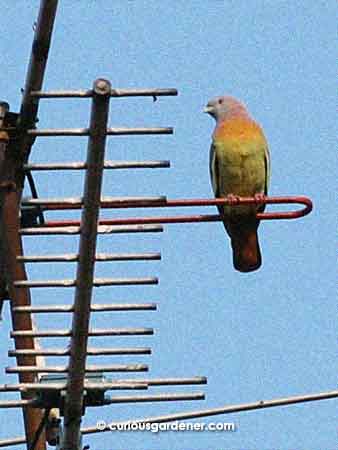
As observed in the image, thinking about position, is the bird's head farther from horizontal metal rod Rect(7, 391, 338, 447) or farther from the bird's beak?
horizontal metal rod Rect(7, 391, 338, 447)

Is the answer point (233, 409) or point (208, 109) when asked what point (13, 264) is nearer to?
point (233, 409)

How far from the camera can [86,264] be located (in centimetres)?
338

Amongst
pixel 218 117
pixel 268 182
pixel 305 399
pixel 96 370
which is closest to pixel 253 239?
pixel 268 182

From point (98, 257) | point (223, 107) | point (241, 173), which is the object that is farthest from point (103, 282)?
point (223, 107)

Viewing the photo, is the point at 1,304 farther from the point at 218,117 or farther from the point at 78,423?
the point at 218,117

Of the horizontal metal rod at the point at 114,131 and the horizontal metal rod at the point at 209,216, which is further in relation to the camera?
the horizontal metal rod at the point at 209,216

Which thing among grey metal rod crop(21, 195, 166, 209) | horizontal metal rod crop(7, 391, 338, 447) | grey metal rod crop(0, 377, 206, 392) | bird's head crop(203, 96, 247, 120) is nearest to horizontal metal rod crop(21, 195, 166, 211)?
grey metal rod crop(21, 195, 166, 209)

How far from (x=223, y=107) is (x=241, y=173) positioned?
933mm

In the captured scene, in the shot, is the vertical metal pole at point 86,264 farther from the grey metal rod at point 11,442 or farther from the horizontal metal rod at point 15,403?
the grey metal rod at point 11,442

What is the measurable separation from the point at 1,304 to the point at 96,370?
2.49 feet

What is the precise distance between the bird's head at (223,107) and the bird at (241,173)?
22cm

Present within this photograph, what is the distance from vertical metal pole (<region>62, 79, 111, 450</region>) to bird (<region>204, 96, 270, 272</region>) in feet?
13.2

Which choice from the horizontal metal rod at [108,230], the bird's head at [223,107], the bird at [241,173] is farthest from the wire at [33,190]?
the bird's head at [223,107]

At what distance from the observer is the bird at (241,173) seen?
768cm
